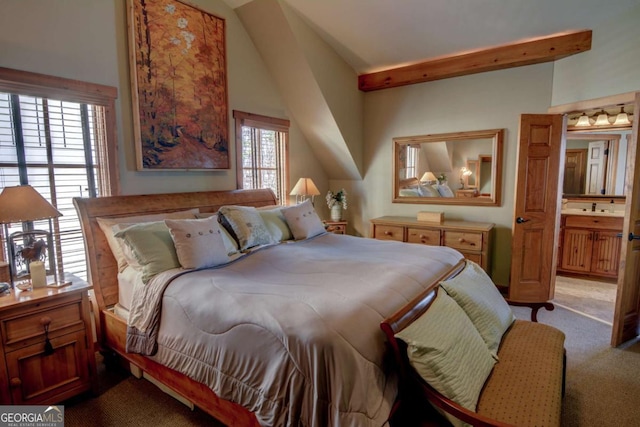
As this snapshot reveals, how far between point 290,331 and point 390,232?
10.7ft

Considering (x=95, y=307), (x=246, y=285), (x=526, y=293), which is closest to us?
(x=246, y=285)

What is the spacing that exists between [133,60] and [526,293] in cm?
456

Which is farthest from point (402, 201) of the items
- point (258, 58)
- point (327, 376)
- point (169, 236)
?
point (327, 376)

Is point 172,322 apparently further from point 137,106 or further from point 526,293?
point 526,293

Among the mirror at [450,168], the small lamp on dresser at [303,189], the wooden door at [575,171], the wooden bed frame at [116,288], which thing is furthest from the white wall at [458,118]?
the wooden bed frame at [116,288]

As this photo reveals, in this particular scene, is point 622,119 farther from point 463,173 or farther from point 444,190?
point 444,190

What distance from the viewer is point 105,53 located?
2.72 metres

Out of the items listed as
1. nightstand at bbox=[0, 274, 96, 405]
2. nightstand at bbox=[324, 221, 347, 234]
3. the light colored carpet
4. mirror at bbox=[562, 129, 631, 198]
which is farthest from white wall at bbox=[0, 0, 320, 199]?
mirror at bbox=[562, 129, 631, 198]

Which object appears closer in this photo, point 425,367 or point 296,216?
point 425,367

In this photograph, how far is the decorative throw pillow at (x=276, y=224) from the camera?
3146 millimetres

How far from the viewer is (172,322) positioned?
1960 mm

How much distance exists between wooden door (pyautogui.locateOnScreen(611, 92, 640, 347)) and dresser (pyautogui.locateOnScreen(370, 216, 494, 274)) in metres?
1.23

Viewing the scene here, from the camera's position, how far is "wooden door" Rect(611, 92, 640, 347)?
2701 mm

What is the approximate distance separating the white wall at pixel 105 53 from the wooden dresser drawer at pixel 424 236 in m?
2.29
